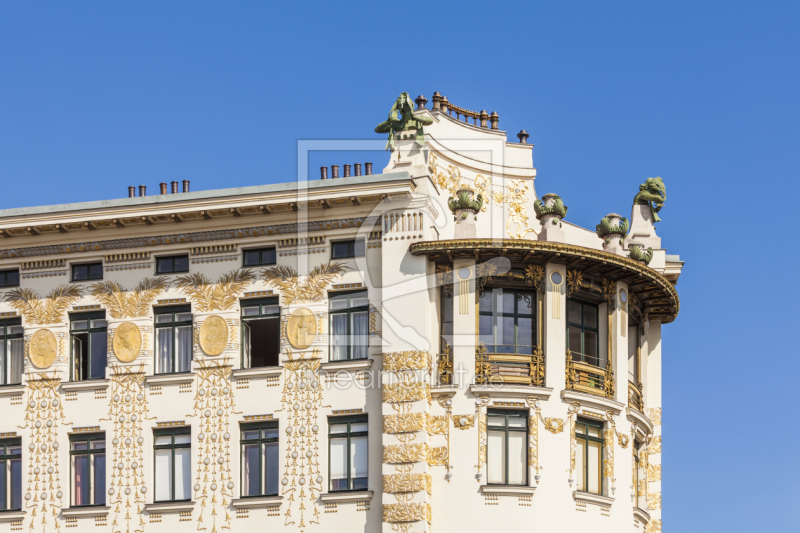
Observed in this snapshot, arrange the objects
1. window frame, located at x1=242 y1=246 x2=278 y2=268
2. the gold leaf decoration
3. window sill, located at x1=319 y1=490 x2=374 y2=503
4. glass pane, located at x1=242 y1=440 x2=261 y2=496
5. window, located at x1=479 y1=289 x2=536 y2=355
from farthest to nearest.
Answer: the gold leaf decoration → window frame, located at x1=242 y1=246 x2=278 y2=268 → window, located at x1=479 y1=289 x2=536 y2=355 → glass pane, located at x1=242 y1=440 x2=261 y2=496 → window sill, located at x1=319 y1=490 x2=374 y2=503

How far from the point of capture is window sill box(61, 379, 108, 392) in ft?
150

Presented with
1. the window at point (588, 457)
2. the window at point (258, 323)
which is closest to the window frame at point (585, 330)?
the window at point (588, 457)

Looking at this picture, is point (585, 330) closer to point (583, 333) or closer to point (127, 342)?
point (583, 333)

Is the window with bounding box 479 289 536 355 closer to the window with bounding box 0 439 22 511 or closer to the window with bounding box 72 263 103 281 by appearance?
the window with bounding box 72 263 103 281

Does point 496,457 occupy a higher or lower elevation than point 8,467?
higher

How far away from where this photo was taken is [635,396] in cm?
4778

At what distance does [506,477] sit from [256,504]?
7.15 m

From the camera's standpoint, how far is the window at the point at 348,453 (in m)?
43.6

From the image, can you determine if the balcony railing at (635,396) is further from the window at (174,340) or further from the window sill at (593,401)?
the window at (174,340)

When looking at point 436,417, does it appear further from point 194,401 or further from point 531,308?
point 194,401

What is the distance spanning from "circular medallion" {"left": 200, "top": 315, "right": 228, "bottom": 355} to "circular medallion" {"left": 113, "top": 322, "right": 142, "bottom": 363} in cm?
199

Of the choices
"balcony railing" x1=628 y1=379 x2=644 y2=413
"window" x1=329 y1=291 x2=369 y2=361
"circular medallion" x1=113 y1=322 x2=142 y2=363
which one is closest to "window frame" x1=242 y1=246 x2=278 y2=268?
"window" x1=329 y1=291 x2=369 y2=361

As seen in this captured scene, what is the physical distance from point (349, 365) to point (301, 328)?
6.34 feet

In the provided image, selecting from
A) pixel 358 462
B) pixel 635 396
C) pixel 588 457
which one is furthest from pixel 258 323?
pixel 635 396
